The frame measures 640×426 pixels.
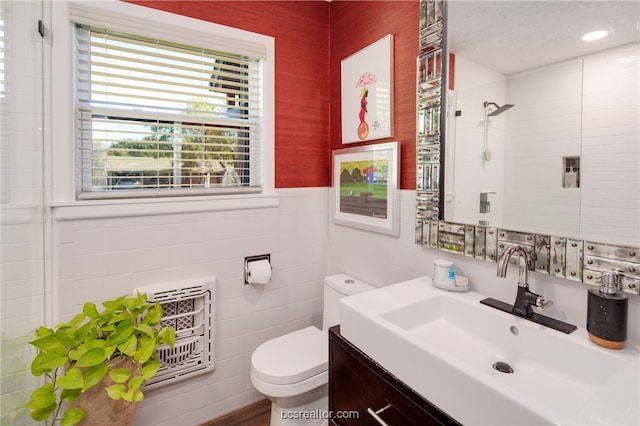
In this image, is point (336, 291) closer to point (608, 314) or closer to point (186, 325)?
point (186, 325)

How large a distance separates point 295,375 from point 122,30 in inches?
69.8

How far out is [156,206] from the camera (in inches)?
64.7

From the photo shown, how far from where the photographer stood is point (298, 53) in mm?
2031

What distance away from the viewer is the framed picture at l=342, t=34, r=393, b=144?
5.51ft

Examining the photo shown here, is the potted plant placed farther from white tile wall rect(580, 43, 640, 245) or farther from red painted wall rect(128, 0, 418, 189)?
white tile wall rect(580, 43, 640, 245)

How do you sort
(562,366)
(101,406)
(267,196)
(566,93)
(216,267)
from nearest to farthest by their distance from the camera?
(562,366), (566,93), (101,406), (216,267), (267,196)

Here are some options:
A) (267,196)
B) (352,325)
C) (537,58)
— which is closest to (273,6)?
(267,196)

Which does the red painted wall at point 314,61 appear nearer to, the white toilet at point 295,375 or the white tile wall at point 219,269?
the white tile wall at point 219,269

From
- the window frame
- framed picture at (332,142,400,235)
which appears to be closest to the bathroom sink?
framed picture at (332,142,400,235)

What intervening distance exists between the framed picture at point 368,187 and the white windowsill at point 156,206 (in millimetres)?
408

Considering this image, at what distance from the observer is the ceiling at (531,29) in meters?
0.95

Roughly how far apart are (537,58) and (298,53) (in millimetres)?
1343

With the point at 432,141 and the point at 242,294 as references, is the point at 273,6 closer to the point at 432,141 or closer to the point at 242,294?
the point at 432,141

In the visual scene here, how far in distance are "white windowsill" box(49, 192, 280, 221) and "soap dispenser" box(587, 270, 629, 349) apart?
152 cm
